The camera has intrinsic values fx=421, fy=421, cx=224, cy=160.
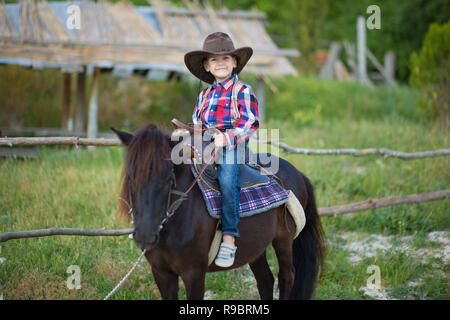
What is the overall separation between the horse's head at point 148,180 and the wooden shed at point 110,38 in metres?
7.93

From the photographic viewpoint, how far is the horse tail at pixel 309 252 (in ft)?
14.3

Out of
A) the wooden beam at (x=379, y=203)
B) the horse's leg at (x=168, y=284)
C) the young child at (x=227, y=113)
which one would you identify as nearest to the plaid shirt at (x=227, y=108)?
the young child at (x=227, y=113)

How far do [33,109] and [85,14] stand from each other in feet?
13.4

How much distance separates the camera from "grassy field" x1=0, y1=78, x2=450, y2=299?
4.83 m

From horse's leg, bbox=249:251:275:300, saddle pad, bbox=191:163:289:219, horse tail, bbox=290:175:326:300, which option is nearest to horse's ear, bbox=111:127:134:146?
saddle pad, bbox=191:163:289:219

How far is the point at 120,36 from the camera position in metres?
12.3

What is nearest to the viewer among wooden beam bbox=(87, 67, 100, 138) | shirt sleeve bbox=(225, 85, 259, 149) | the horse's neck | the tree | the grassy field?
the horse's neck

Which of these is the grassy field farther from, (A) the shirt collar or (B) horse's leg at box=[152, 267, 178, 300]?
(A) the shirt collar

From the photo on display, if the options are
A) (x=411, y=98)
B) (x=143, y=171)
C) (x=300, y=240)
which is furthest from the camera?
(x=411, y=98)

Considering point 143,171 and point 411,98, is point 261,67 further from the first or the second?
point 143,171

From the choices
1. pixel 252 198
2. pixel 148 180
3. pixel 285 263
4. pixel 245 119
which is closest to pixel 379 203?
pixel 285 263

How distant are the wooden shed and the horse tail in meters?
7.71

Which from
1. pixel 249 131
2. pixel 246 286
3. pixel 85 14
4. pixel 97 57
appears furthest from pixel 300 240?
pixel 85 14

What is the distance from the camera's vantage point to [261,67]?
13430 millimetres
